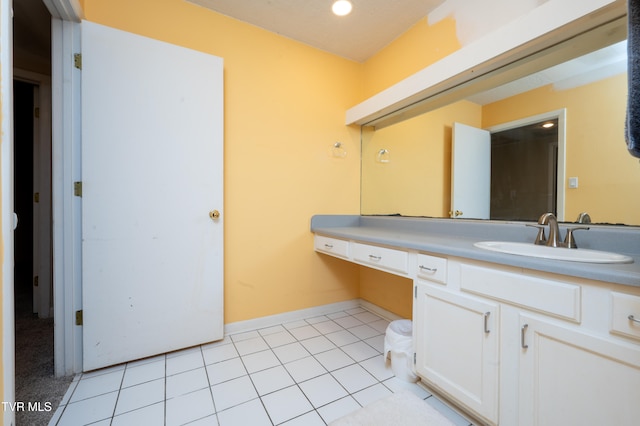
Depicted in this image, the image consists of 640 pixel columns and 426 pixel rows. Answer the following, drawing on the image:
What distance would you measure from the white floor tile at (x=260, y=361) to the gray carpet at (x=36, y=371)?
0.88m

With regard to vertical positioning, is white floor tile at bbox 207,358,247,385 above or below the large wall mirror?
below

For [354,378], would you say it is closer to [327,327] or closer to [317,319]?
[327,327]

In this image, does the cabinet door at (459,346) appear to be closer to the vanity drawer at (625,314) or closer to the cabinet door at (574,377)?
the cabinet door at (574,377)

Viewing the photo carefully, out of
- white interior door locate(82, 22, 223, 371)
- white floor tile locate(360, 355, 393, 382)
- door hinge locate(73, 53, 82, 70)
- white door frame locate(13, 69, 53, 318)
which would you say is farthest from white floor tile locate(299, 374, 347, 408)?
white door frame locate(13, 69, 53, 318)

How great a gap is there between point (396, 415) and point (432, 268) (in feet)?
2.24

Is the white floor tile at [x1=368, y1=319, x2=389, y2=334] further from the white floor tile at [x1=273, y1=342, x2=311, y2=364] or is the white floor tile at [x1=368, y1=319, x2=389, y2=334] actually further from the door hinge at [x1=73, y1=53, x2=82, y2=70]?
the door hinge at [x1=73, y1=53, x2=82, y2=70]

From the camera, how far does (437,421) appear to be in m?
1.15

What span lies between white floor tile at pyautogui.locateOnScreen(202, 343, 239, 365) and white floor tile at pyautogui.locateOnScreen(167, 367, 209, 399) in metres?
0.11

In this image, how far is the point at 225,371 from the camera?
1.52 meters

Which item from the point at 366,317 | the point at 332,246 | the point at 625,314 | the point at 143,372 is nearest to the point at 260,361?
the point at 143,372

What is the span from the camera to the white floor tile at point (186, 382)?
135 cm

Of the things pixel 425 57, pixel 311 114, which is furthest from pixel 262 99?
pixel 425 57

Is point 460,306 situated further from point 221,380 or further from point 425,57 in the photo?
point 425,57

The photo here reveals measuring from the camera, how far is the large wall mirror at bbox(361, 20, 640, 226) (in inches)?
45.7
